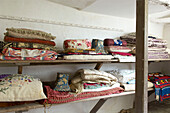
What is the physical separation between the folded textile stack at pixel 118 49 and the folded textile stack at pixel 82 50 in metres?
0.14

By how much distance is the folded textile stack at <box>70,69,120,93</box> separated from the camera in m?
1.70

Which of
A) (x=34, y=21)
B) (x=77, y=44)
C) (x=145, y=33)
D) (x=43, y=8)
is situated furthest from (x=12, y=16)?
(x=145, y=33)

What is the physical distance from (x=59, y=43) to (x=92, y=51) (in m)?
0.44

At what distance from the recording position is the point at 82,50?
5.55 ft

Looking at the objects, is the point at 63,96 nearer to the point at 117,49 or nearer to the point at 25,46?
the point at 25,46

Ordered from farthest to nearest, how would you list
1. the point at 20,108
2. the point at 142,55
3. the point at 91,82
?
the point at 91,82 → the point at 20,108 → the point at 142,55

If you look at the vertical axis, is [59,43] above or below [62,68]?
above

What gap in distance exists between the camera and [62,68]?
1.98 meters

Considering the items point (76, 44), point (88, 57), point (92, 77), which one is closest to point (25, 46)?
point (76, 44)

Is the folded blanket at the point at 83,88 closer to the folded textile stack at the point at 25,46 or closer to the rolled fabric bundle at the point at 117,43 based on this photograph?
the folded textile stack at the point at 25,46

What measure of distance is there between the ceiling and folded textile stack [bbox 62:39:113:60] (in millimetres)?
426

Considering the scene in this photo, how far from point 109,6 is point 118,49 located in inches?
20.8

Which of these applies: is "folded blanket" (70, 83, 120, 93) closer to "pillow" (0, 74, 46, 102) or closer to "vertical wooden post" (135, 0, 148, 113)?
"pillow" (0, 74, 46, 102)

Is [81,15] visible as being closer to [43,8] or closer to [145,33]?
[43,8]
